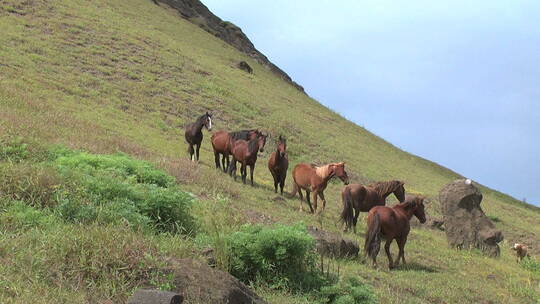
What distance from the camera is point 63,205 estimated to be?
27.3 ft

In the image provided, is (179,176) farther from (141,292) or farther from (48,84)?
(48,84)

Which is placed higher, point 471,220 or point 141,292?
point 471,220

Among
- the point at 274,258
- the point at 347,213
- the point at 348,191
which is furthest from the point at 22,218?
the point at 348,191

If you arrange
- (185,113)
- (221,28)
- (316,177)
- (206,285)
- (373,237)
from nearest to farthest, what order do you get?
(206,285), (373,237), (316,177), (185,113), (221,28)

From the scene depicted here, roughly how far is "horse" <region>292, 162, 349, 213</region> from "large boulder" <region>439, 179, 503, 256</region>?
4699mm

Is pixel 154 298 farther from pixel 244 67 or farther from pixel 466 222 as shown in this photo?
pixel 244 67

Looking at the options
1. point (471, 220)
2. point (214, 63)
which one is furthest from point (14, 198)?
point (214, 63)

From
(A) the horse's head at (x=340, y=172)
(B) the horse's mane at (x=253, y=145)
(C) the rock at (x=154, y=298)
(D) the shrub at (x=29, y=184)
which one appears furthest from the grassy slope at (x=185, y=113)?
(D) the shrub at (x=29, y=184)

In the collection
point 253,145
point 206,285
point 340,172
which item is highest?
point 340,172

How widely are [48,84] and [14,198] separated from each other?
22.5 m

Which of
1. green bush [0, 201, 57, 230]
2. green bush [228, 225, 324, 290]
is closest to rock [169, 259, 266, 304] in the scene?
green bush [228, 225, 324, 290]

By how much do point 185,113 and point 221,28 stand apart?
41.8m

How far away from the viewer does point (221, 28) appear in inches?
2874

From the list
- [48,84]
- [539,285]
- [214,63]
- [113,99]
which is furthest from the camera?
[214,63]
